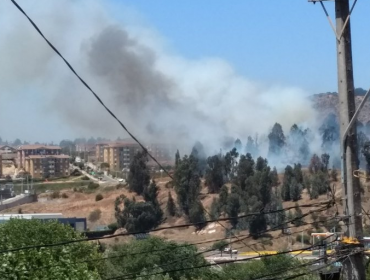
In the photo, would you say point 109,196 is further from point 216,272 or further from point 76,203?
point 216,272

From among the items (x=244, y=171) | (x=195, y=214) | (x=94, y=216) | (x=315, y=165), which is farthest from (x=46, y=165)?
(x=195, y=214)

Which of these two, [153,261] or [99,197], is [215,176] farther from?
[153,261]

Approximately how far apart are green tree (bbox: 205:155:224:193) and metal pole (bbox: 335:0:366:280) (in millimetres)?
80076

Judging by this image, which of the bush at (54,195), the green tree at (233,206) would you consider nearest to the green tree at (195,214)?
the green tree at (233,206)

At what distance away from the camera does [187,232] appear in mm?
76062

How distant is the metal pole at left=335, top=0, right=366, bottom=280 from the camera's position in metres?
12.1

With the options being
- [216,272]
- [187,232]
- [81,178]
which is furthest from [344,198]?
[81,178]

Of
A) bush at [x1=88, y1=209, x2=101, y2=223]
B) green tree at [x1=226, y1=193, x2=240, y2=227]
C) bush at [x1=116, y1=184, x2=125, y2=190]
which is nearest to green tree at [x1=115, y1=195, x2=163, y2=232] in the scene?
bush at [x1=88, y1=209, x2=101, y2=223]

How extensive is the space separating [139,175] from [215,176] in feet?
24.8

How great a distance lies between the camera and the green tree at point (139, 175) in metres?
94.4

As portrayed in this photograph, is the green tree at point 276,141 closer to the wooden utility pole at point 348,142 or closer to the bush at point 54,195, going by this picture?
the bush at point 54,195

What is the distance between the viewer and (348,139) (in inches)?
484

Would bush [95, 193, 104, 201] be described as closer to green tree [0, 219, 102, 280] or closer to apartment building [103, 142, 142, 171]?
apartment building [103, 142, 142, 171]

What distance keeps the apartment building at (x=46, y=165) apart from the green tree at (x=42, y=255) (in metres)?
103
